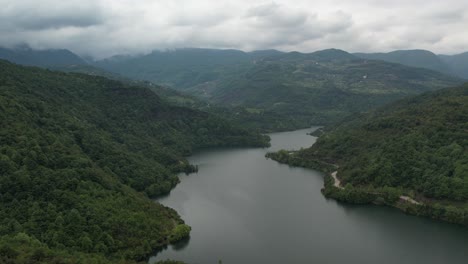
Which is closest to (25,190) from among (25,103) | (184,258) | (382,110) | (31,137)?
(31,137)

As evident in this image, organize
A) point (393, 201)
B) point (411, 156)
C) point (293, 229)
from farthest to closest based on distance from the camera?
point (411, 156)
point (393, 201)
point (293, 229)

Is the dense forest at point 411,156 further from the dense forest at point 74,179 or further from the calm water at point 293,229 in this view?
the dense forest at point 74,179

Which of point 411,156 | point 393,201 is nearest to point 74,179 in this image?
point 393,201

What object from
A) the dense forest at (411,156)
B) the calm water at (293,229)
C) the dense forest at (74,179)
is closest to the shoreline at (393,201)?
the dense forest at (411,156)

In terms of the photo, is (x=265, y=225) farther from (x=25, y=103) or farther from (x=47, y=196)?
(x=25, y=103)

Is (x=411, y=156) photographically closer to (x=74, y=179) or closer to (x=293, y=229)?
(x=293, y=229)

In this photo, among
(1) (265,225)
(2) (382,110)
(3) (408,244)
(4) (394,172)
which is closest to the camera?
(3) (408,244)

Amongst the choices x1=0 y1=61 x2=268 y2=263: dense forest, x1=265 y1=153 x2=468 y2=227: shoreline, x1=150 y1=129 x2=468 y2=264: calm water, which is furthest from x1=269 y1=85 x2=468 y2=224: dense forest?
x1=0 y1=61 x2=268 y2=263: dense forest
